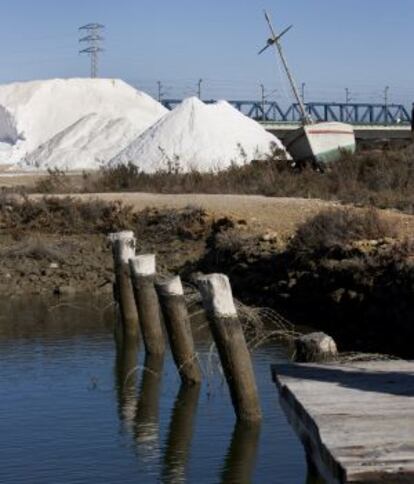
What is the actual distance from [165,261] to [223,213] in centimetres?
A: 177

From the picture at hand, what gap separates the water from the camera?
37.9ft

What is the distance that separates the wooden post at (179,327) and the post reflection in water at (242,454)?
193 centimetres

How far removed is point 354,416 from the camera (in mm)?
8180

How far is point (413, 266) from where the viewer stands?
18.0m

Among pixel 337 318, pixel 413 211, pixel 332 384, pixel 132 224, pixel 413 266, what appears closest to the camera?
pixel 332 384

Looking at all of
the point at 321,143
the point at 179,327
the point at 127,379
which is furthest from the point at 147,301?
the point at 321,143

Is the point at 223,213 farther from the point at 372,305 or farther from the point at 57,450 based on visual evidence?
the point at 57,450

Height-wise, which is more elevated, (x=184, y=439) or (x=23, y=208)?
(x=23, y=208)

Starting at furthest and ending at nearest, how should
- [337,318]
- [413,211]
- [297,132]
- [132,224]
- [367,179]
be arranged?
[297,132] → [367,179] → [132,224] → [413,211] → [337,318]

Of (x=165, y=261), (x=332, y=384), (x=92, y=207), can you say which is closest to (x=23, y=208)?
(x=92, y=207)

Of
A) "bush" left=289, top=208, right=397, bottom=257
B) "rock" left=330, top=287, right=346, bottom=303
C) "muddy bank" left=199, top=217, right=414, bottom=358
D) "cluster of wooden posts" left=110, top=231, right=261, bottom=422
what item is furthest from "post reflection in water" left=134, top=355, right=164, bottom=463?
"bush" left=289, top=208, right=397, bottom=257

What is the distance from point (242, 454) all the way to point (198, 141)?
115ft

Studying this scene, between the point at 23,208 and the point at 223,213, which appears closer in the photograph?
the point at 223,213

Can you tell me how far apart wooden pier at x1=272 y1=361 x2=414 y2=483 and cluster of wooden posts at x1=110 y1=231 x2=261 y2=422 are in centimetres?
173
